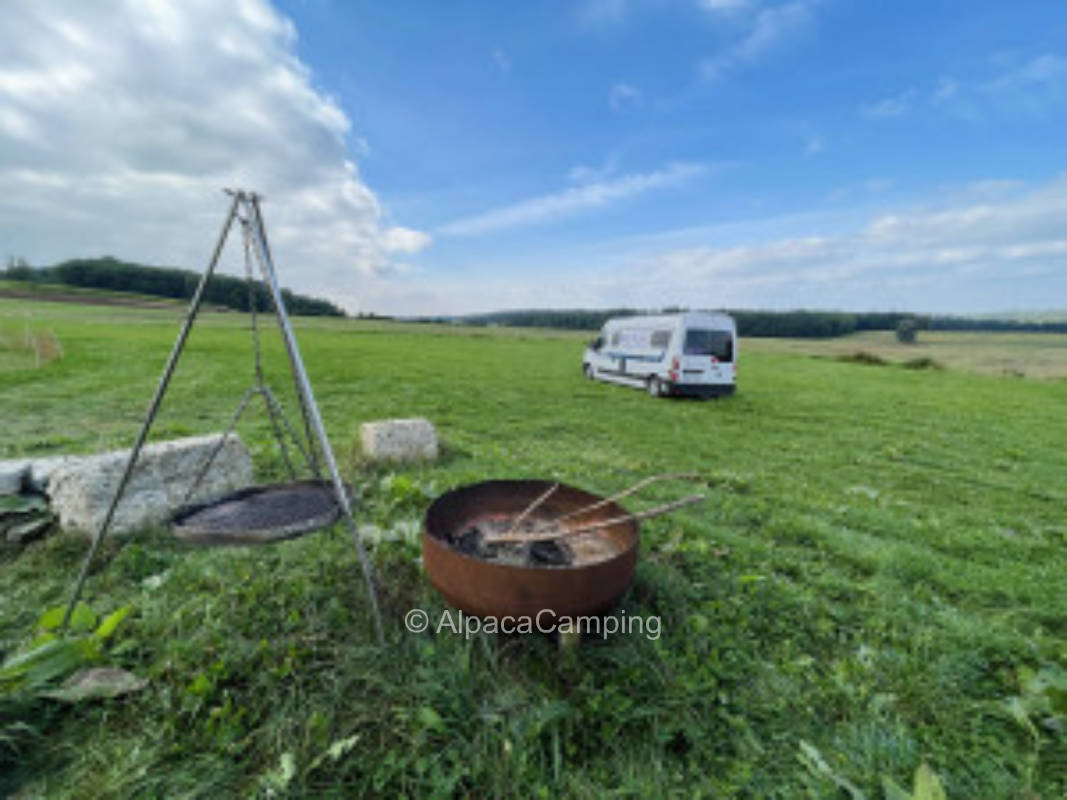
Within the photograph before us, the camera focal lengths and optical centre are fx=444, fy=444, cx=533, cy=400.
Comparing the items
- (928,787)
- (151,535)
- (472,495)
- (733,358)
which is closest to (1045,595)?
(928,787)

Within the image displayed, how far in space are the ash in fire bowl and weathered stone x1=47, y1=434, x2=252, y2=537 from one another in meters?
2.22

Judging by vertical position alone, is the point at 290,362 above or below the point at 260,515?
above

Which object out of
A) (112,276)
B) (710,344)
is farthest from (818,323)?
(112,276)

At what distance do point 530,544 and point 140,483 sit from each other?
3.84m

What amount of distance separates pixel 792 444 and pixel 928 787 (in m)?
8.03

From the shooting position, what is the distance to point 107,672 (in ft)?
7.91

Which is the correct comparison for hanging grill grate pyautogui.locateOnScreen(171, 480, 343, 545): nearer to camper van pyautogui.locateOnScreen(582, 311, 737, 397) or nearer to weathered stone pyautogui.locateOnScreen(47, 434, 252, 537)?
weathered stone pyautogui.locateOnScreen(47, 434, 252, 537)

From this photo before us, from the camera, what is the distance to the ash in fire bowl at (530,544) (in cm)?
289

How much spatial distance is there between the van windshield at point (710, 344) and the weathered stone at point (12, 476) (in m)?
13.2

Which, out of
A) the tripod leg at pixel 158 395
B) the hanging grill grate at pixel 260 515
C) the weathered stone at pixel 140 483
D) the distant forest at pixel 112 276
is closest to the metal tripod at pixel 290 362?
the tripod leg at pixel 158 395

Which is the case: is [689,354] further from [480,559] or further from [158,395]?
[158,395]

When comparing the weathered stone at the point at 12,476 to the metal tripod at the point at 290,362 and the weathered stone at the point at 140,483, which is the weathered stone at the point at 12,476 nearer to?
the weathered stone at the point at 140,483

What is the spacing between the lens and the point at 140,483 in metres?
4.18

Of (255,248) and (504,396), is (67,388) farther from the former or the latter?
(255,248)
